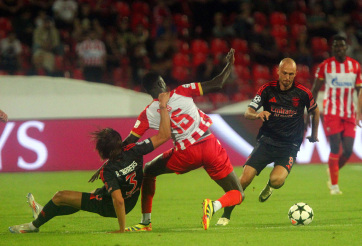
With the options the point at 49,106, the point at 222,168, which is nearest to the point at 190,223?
the point at 222,168

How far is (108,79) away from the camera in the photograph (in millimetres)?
16422

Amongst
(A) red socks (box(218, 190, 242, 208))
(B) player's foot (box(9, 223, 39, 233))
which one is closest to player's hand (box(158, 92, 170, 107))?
(A) red socks (box(218, 190, 242, 208))

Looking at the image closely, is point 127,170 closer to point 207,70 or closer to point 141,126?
point 141,126

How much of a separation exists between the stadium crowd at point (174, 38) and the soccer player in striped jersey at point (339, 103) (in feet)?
16.7

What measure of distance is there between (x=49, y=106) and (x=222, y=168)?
8.85 meters

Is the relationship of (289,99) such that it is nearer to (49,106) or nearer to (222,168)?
(222,168)

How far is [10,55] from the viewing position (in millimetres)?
16188

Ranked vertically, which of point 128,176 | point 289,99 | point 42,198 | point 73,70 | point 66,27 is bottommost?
point 42,198

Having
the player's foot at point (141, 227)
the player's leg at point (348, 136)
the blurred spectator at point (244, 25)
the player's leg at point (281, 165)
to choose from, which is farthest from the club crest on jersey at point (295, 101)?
the blurred spectator at point (244, 25)

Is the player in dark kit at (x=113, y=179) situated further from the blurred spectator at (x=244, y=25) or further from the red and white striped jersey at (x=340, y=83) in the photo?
the blurred spectator at (x=244, y=25)

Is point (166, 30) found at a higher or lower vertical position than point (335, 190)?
higher

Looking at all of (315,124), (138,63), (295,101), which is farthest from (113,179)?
(138,63)

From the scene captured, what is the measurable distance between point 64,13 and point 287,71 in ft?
35.5

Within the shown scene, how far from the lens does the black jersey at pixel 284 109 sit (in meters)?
7.69
